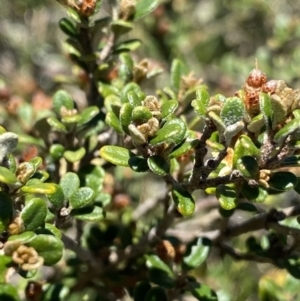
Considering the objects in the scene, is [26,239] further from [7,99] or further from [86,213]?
[7,99]

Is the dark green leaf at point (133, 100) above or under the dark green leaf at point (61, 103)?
above

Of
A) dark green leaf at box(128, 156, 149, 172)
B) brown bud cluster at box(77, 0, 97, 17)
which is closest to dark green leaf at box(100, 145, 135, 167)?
dark green leaf at box(128, 156, 149, 172)

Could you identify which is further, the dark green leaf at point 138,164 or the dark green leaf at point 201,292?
the dark green leaf at point 201,292

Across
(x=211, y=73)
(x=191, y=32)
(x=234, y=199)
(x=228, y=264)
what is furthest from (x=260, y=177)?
(x=191, y=32)

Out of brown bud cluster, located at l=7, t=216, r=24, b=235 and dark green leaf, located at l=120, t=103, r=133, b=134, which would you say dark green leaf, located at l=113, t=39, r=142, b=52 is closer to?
dark green leaf, located at l=120, t=103, r=133, b=134

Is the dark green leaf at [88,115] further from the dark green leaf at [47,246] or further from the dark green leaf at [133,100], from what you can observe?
the dark green leaf at [47,246]

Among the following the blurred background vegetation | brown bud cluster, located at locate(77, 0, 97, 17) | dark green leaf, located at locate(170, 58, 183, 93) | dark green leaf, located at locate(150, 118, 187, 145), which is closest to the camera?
dark green leaf, located at locate(150, 118, 187, 145)

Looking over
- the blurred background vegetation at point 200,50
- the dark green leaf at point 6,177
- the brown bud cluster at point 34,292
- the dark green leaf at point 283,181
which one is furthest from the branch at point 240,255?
the dark green leaf at point 6,177

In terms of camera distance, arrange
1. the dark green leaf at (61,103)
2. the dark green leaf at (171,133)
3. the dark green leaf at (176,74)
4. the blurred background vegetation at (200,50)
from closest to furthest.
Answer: the dark green leaf at (171,133), the dark green leaf at (61,103), the dark green leaf at (176,74), the blurred background vegetation at (200,50)

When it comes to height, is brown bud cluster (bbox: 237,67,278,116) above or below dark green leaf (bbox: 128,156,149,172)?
above
